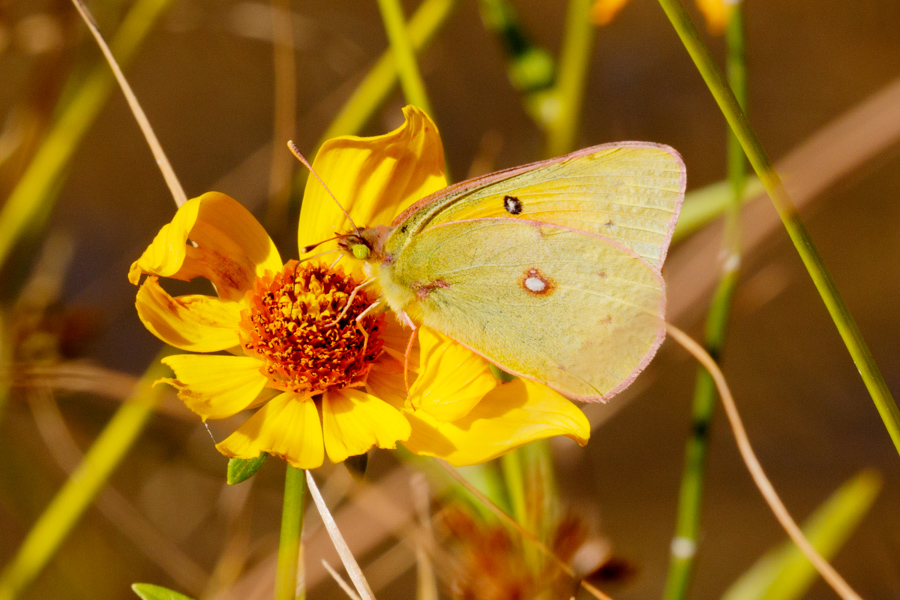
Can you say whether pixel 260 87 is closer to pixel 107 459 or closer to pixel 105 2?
pixel 105 2

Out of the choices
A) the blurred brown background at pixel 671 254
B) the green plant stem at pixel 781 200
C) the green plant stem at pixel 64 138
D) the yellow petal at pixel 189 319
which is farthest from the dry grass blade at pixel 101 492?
the green plant stem at pixel 781 200

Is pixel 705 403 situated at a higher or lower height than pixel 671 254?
lower

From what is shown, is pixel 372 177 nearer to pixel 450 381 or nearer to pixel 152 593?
pixel 450 381

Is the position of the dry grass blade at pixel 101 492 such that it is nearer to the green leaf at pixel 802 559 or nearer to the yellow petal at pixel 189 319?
the yellow petal at pixel 189 319

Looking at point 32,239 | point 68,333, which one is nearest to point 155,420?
point 68,333

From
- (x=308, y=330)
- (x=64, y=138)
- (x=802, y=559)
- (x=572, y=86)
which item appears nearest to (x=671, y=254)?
(x=572, y=86)

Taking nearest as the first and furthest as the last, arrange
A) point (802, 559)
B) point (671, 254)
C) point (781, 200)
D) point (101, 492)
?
point (781, 200) → point (802, 559) → point (101, 492) → point (671, 254)
